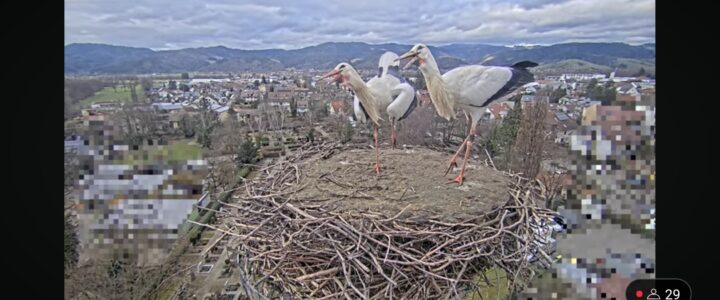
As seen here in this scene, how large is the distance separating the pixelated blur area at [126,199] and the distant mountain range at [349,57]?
0.35 m

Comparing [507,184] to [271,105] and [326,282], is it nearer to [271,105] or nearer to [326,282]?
[326,282]

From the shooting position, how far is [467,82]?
2.43 metres

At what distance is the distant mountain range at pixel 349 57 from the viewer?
2.53 meters

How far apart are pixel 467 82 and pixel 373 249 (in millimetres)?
926

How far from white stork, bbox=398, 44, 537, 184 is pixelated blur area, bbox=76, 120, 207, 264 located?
1295 mm

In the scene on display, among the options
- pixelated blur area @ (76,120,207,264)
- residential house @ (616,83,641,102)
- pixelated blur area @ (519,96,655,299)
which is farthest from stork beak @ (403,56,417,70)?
pixelated blur area @ (76,120,207,264)

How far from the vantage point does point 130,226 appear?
2.47m

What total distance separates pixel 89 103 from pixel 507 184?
2064mm

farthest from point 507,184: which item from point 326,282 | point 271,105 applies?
point 271,105

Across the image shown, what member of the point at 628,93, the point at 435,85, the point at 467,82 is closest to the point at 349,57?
the point at 435,85

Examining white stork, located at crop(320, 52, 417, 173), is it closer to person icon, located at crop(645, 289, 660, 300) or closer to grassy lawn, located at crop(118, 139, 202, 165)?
grassy lawn, located at crop(118, 139, 202, 165)

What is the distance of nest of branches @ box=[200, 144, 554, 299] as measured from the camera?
1992 mm
